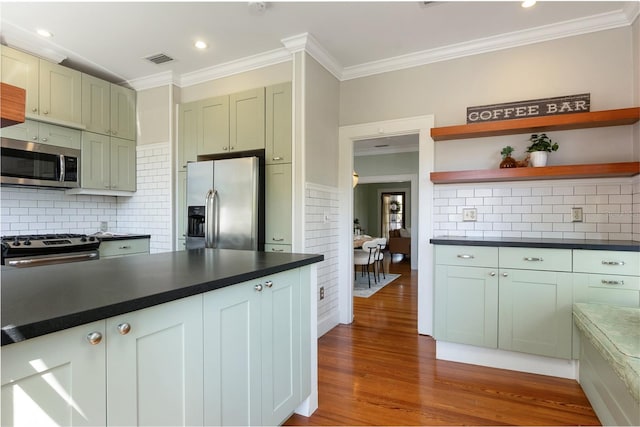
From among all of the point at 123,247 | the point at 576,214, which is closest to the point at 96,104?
the point at 123,247

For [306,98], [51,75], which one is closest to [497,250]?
[306,98]

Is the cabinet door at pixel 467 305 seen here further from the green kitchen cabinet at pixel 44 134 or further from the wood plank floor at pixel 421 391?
the green kitchen cabinet at pixel 44 134

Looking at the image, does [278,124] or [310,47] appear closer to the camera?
[310,47]

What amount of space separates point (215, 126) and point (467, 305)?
287 centimetres

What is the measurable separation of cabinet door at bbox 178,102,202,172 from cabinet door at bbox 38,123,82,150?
0.97 metres

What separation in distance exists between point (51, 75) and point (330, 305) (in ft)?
11.5

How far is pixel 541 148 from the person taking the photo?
270cm

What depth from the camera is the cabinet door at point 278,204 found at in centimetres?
306

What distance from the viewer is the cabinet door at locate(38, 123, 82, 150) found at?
10.3ft

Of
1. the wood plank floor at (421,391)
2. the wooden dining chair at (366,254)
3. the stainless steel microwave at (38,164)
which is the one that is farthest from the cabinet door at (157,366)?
the wooden dining chair at (366,254)

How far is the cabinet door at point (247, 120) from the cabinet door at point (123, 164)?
1423mm

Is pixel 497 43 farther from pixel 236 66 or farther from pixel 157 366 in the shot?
pixel 157 366

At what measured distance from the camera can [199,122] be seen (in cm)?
357

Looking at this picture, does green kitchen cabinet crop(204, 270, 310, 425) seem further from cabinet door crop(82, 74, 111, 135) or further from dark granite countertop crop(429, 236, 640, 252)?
cabinet door crop(82, 74, 111, 135)
